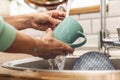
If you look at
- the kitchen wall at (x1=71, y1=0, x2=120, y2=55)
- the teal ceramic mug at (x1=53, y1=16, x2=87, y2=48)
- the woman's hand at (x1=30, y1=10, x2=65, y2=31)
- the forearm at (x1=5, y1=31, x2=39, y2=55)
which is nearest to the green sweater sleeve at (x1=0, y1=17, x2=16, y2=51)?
the forearm at (x1=5, y1=31, x2=39, y2=55)

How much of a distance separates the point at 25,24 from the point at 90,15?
33 cm

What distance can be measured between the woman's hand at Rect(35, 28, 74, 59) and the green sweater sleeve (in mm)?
90

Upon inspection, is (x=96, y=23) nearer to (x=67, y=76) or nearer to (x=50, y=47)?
(x=50, y=47)

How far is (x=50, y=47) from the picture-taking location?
0.66 metres

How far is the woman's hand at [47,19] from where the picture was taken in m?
0.92

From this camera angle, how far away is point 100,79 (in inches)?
19.4

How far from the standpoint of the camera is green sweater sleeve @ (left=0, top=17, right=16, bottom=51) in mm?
556

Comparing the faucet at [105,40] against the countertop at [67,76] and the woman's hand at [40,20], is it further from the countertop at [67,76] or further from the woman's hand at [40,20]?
the countertop at [67,76]

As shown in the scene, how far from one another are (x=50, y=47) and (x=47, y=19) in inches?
11.3

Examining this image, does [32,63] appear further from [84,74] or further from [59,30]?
[84,74]

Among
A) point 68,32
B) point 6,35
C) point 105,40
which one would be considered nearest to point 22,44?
point 6,35

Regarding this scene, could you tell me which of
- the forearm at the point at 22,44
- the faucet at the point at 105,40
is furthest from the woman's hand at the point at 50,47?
the faucet at the point at 105,40

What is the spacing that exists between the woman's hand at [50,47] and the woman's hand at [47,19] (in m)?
0.24

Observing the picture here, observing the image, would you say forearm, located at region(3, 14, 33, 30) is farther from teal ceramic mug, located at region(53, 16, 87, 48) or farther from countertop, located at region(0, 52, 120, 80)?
countertop, located at region(0, 52, 120, 80)
